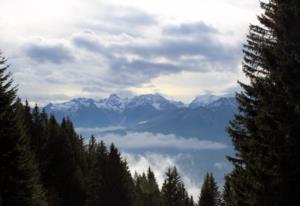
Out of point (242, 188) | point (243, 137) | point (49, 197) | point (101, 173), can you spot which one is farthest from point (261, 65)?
point (101, 173)

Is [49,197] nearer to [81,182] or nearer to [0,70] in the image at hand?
[81,182]

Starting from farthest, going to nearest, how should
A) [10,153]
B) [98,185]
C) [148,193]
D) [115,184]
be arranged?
[148,193] < [115,184] < [98,185] < [10,153]

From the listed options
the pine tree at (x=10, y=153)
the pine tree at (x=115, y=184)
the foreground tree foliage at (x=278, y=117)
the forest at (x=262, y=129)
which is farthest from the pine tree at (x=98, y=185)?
the foreground tree foliage at (x=278, y=117)

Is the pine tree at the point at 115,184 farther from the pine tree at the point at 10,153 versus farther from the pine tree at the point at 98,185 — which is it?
the pine tree at the point at 10,153

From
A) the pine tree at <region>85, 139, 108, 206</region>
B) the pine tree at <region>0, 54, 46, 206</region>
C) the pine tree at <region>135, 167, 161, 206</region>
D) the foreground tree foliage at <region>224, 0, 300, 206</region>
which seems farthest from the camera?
the pine tree at <region>135, 167, 161, 206</region>

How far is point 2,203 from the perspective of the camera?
121 feet

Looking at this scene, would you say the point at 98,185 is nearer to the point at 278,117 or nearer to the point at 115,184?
the point at 115,184

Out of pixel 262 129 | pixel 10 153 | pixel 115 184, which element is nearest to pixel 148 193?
pixel 115 184

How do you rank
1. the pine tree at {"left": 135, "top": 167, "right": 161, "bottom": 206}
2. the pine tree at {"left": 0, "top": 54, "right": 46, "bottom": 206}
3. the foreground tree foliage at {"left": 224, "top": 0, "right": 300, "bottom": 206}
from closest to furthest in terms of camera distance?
the foreground tree foliage at {"left": 224, "top": 0, "right": 300, "bottom": 206}, the pine tree at {"left": 0, "top": 54, "right": 46, "bottom": 206}, the pine tree at {"left": 135, "top": 167, "right": 161, "bottom": 206}

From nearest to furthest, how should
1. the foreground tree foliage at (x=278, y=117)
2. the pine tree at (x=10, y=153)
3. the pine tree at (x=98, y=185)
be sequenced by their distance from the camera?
the foreground tree foliage at (x=278, y=117), the pine tree at (x=10, y=153), the pine tree at (x=98, y=185)

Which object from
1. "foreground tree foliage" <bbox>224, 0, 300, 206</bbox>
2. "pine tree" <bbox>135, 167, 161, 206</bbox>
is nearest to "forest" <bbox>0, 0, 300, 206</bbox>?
"foreground tree foliage" <bbox>224, 0, 300, 206</bbox>

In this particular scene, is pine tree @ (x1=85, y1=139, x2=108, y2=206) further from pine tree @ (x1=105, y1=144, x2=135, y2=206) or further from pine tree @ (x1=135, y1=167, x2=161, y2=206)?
pine tree @ (x1=135, y1=167, x2=161, y2=206)

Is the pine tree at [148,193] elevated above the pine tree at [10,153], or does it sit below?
above

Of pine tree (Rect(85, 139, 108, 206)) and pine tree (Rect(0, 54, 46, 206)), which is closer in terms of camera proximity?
pine tree (Rect(0, 54, 46, 206))
